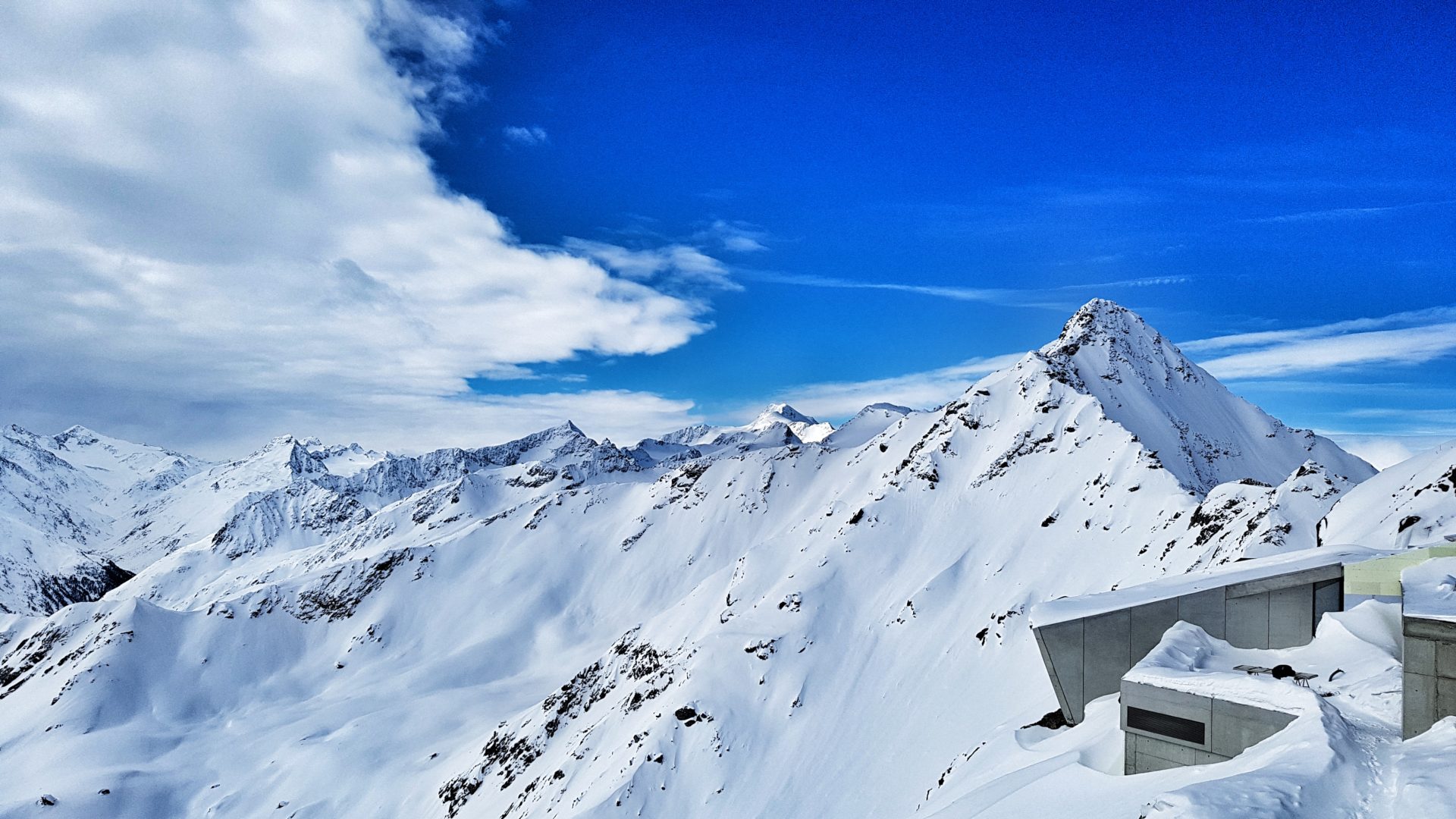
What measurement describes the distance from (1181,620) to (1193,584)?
1910 millimetres

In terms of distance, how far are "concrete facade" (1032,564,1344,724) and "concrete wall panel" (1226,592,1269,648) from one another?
18 millimetres

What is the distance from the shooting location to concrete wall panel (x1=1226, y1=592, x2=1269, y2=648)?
1838 cm

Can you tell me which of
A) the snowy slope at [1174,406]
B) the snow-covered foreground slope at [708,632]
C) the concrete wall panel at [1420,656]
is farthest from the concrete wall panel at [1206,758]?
the snowy slope at [1174,406]

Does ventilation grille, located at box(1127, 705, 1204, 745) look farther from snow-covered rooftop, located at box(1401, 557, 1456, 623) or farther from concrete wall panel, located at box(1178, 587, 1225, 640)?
concrete wall panel, located at box(1178, 587, 1225, 640)

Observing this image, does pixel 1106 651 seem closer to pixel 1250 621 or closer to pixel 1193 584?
pixel 1193 584

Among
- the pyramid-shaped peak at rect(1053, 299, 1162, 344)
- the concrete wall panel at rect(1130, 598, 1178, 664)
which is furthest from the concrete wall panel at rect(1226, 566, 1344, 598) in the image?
the pyramid-shaped peak at rect(1053, 299, 1162, 344)

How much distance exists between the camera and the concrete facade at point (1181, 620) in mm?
17984

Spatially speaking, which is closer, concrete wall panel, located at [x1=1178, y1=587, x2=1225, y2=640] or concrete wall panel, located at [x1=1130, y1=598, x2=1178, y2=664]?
concrete wall panel, located at [x1=1178, y1=587, x2=1225, y2=640]

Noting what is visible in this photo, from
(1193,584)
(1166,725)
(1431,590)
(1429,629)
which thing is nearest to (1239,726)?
(1166,725)

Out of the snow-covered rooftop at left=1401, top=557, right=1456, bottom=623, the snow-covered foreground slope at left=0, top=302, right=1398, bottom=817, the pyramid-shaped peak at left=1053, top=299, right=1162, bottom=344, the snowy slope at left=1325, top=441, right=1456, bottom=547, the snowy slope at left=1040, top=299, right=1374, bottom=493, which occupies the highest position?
the pyramid-shaped peak at left=1053, top=299, right=1162, bottom=344

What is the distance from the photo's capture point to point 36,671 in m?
117

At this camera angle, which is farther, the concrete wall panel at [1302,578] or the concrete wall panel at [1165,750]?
the concrete wall panel at [1302,578]

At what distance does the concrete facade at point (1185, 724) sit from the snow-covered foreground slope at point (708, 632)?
14.5 feet

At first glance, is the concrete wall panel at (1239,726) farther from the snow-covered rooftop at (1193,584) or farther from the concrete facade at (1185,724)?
the snow-covered rooftop at (1193,584)
